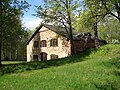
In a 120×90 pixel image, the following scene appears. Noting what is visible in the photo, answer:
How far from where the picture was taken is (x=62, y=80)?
17.5 m

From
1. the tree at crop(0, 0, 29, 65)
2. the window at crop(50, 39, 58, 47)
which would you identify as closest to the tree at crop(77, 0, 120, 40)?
the tree at crop(0, 0, 29, 65)

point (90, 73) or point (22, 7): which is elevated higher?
point (22, 7)

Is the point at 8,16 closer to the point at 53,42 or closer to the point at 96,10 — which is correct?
the point at 96,10

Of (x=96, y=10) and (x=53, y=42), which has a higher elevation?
(x=96, y=10)

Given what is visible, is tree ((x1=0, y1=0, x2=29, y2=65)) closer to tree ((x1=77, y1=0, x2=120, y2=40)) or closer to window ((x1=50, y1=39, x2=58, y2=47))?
tree ((x1=77, y1=0, x2=120, y2=40))

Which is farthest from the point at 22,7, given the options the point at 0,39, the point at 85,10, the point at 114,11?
the point at 114,11

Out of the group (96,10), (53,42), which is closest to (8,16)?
(96,10)

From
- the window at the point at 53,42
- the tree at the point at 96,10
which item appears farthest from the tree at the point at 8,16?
the window at the point at 53,42

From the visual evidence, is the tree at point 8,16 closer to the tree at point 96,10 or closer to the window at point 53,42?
the tree at point 96,10

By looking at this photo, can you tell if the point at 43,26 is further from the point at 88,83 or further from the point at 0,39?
the point at 88,83

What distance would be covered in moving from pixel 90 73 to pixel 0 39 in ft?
49.4

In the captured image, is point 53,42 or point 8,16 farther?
point 53,42

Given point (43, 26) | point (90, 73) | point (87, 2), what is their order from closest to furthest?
point (90, 73)
point (87, 2)
point (43, 26)

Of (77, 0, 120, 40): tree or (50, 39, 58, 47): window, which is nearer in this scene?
(77, 0, 120, 40): tree
